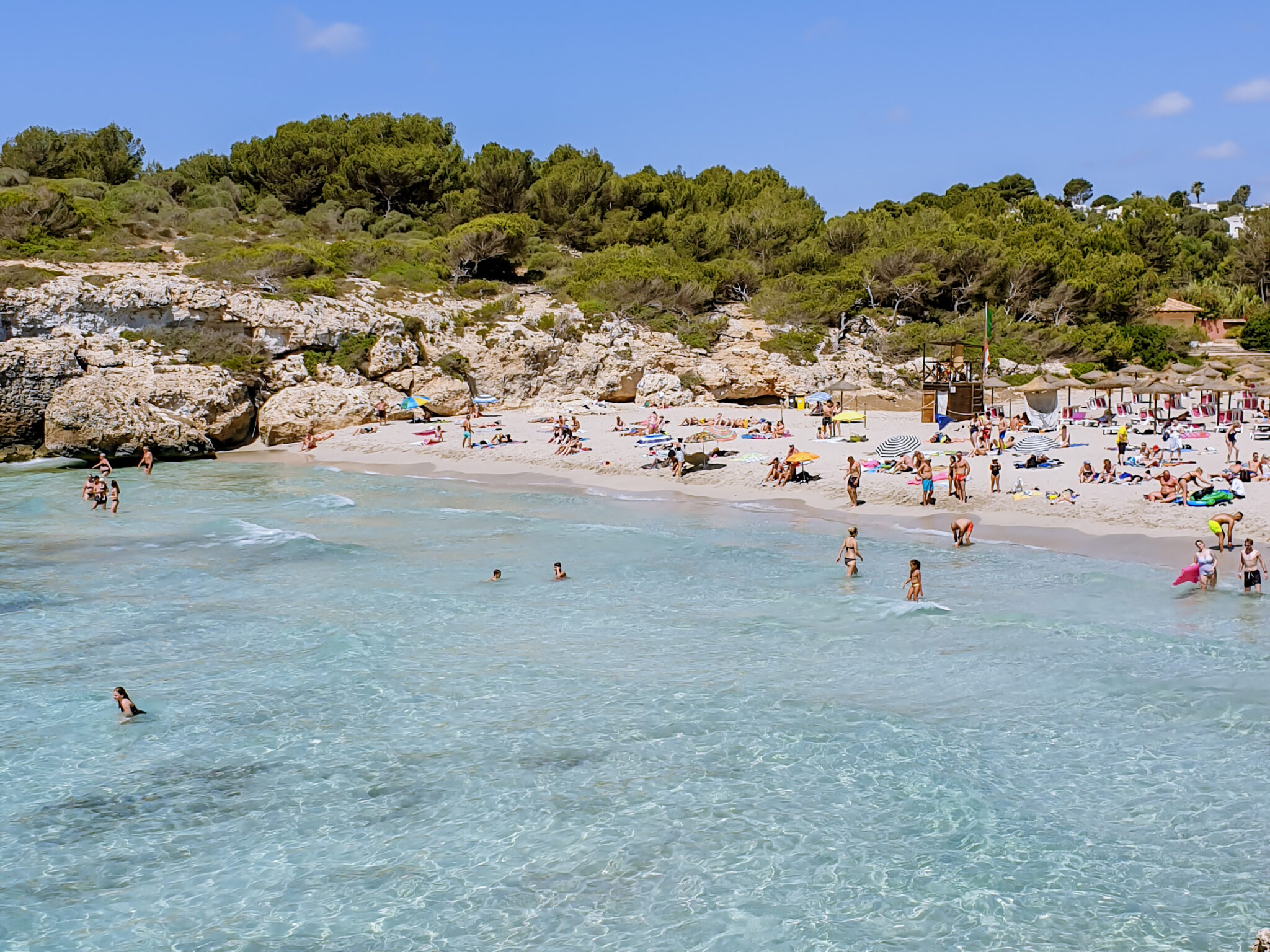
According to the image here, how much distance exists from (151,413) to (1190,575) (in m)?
28.9

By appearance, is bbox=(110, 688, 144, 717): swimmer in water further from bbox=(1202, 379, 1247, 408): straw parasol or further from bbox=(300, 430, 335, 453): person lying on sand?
bbox=(1202, 379, 1247, 408): straw parasol

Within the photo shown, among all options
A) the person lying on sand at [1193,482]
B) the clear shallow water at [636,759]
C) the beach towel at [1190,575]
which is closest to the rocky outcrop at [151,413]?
the clear shallow water at [636,759]

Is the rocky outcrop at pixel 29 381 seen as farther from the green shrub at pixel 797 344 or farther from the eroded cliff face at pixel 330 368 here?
the green shrub at pixel 797 344

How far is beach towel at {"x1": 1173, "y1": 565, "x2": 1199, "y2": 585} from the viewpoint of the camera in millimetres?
15016

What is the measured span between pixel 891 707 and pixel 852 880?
3526 millimetres

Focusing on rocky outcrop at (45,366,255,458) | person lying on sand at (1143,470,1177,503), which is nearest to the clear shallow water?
person lying on sand at (1143,470,1177,503)

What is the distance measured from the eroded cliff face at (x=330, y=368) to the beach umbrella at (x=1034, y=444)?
15446 mm

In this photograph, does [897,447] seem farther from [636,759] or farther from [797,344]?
[797,344]

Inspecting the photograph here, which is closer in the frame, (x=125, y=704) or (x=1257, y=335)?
(x=125, y=704)

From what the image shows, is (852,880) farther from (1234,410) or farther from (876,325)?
(876,325)

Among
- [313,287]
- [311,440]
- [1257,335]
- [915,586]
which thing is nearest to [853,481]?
[915,586]

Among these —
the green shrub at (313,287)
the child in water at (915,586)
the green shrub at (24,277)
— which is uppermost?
the green shrub at (313,287)

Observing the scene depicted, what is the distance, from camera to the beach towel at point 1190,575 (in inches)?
591

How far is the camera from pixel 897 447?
2541cm
